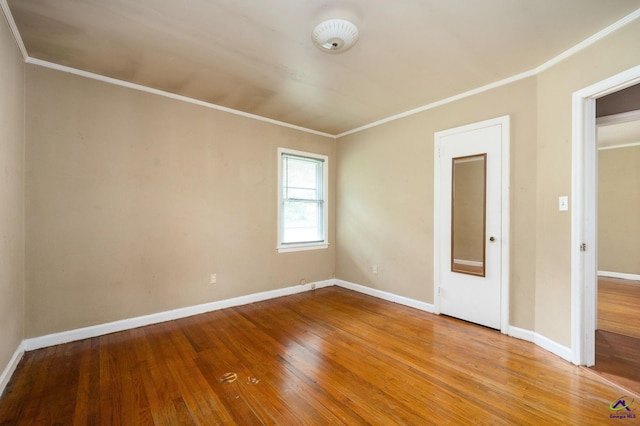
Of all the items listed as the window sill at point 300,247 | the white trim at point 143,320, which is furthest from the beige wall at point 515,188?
the white trim at point 143,320

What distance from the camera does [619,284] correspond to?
512cm

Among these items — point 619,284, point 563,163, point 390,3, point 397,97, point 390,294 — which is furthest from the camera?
point 619,284

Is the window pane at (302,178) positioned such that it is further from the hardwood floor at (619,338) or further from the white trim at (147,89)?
the hardwood floor at (619,338)

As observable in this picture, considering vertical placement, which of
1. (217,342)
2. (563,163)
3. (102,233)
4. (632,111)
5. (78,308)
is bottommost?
(217,342)

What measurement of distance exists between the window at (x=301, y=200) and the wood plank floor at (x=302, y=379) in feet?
5.40

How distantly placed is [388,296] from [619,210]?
220 inches

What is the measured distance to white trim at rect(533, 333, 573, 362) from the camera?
7.90ft

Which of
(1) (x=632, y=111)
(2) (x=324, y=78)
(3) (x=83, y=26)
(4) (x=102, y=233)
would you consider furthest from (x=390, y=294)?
(3) (x=83, y=26)

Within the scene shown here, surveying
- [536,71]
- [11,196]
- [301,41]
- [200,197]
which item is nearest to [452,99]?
[536,71]

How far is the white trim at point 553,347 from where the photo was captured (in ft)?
7.90

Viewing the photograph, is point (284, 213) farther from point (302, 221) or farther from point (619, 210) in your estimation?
point (619, 210)

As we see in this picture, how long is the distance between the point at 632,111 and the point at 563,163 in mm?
1209

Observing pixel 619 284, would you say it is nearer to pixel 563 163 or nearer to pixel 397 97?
pixel 563 163

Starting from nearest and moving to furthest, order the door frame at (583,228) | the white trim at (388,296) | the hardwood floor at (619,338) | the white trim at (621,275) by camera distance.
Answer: the hardwood floor at (619,338) → the door frame at (583,228) → the white trim at (388,296) → the white trim at (621,275)
